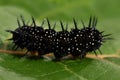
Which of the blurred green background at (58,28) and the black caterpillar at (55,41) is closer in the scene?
the blurred green background at (58,28)

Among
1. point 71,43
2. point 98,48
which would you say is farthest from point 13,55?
point 98,48

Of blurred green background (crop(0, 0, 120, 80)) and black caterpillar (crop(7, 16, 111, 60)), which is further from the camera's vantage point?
black caterpillar (crop(7, 16, 111, 60))

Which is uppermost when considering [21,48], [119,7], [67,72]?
[119,7]

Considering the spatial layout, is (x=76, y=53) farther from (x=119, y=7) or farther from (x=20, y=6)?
(x=119, y=7)
